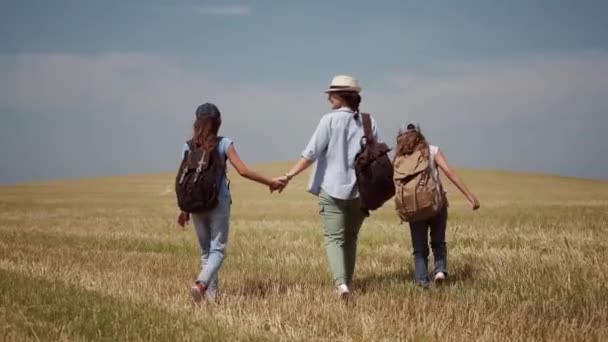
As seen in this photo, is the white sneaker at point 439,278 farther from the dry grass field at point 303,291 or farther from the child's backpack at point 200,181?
the child's backpack at point 200,181

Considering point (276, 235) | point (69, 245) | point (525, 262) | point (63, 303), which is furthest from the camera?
point (276, 235)

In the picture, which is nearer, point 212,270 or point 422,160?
point 212,270

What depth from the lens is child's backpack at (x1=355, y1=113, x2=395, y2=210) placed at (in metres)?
6.57

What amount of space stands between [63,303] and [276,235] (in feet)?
28.7

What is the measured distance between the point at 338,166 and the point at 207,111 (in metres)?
1.46

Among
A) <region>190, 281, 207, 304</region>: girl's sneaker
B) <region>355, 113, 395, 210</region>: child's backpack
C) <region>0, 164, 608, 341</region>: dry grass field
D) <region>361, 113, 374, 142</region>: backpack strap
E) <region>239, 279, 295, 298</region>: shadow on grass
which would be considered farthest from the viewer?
<region>239, 279, 295, 298</region>: shadow on grass

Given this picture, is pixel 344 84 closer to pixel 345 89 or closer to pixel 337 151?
pixel 345 89

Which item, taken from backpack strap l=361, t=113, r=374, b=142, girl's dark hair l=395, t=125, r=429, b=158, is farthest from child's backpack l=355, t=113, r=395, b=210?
girl's dark hair l=395, t=125, r=429, b=158

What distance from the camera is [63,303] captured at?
6.04 m

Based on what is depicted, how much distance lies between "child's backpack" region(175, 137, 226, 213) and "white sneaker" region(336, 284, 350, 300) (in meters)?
1.52

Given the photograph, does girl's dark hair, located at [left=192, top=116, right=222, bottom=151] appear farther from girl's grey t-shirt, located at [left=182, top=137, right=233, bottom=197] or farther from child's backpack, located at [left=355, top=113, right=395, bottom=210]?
child's backpack, located at [left=355, top=113, right=395, bottom=210]

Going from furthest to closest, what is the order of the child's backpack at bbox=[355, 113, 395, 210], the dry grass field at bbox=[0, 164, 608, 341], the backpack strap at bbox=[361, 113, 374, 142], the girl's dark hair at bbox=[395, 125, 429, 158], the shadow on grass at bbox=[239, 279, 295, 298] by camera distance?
the girl's dark hair at bbox=[395, 125, 429, 158] < the shadow on grass at bbox=[239, 279, 295, 298] < the backpack strap at bbox=[361, 113, 374, 142] < the child's backpack at bbox=[355, 113, 395, 210] < the dry grass field at bbox=[0, 164, 608, 341]

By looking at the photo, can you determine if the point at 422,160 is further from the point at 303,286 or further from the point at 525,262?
the point at 525,262

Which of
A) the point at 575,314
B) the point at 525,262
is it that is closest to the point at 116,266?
the point at 525,262
